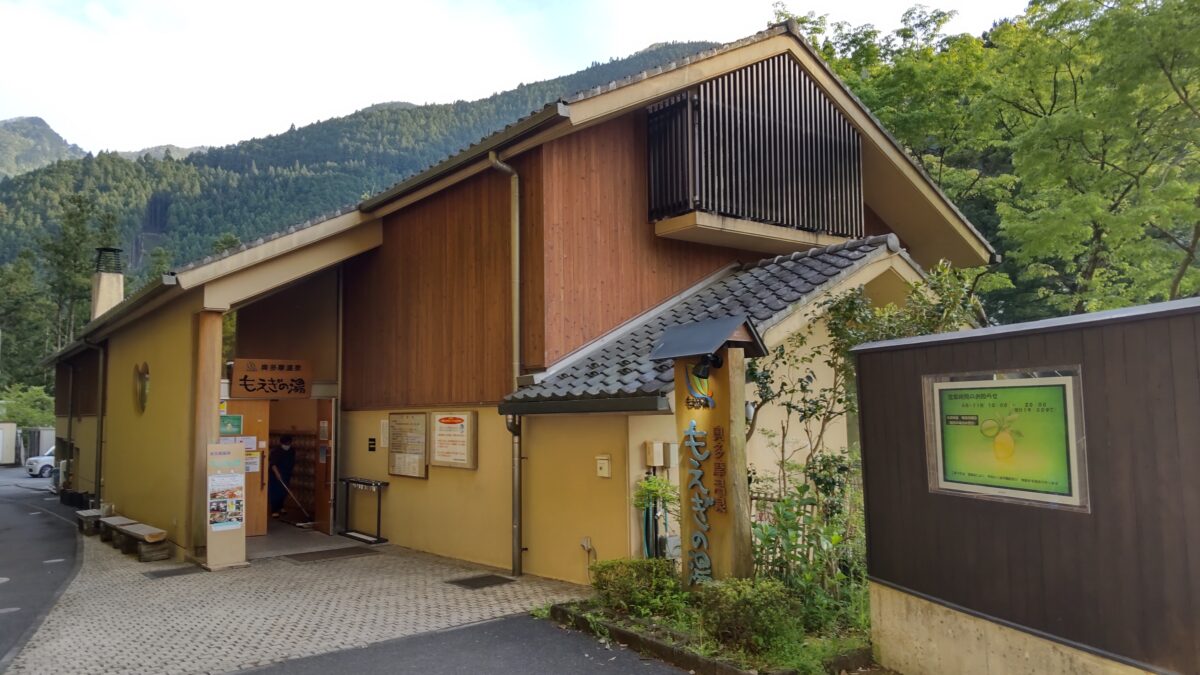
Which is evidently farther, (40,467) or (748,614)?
(40,467)

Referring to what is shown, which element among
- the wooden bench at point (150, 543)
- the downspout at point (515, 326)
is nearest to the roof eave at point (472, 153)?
the downspout at point (515, 326)

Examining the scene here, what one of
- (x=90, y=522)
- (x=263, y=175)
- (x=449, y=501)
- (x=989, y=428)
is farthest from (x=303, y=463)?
(x=263, y=175)

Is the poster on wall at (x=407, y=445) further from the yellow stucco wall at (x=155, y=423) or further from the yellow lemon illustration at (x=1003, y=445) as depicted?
the yellow lemon illustration at (x=1003, y=445)

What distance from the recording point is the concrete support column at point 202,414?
10.4 metres

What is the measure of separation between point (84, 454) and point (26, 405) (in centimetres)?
3116

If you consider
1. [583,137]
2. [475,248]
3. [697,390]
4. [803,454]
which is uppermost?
[583,137]

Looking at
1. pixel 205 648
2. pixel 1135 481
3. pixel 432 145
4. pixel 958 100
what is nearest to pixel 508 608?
pixel 205 648

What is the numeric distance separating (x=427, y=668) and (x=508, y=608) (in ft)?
5.98

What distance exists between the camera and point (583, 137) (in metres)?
9.68

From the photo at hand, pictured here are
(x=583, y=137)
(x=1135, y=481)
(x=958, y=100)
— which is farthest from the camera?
(x=958, y=100)

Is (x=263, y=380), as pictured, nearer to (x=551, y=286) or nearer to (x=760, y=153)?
(x=551, y=286)

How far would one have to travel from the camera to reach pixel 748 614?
540cm

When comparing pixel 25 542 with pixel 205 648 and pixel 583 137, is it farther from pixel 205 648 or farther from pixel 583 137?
pixel 583 137

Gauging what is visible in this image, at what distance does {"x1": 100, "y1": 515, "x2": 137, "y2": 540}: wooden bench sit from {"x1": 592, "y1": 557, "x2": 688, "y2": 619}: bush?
9.18 metres
